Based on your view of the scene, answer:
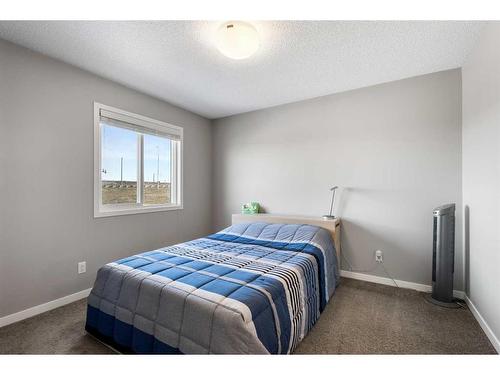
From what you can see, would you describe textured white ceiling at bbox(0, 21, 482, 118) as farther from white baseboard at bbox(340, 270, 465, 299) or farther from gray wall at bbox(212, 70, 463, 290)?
white baseboard at bbox(340, 270, 465, 299)

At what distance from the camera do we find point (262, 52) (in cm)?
211

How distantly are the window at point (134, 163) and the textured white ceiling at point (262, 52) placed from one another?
48 centimetres

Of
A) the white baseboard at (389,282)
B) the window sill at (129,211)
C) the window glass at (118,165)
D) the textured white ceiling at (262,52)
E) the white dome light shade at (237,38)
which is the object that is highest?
the textured white ceiling at (262,52)

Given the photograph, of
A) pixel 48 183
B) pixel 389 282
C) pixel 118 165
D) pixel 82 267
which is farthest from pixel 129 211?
pixel 389 282

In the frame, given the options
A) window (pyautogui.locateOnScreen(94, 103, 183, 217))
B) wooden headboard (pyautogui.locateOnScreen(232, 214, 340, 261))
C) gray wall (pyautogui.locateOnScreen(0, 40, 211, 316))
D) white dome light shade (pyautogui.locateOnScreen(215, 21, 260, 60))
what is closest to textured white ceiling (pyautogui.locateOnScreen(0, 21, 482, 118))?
white dome light shade (pyautogui.locateOnScreen(215, 21, 260, 60))

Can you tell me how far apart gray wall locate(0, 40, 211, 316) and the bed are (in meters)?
0.84

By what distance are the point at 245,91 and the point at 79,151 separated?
2.02 meters

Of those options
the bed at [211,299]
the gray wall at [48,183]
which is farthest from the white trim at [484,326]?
the gray wall at [48,183]

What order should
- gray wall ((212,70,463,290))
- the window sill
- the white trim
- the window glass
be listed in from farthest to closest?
the window glass, the window sill, gray wall ((212,70,463,290)), the white trim

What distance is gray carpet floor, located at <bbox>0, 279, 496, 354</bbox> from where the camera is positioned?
1614mm

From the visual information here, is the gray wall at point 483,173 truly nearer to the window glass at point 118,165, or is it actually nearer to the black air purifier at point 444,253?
the black air purifier at point 444,253

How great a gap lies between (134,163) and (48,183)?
974 millimetres

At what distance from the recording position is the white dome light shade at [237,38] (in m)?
1.67
